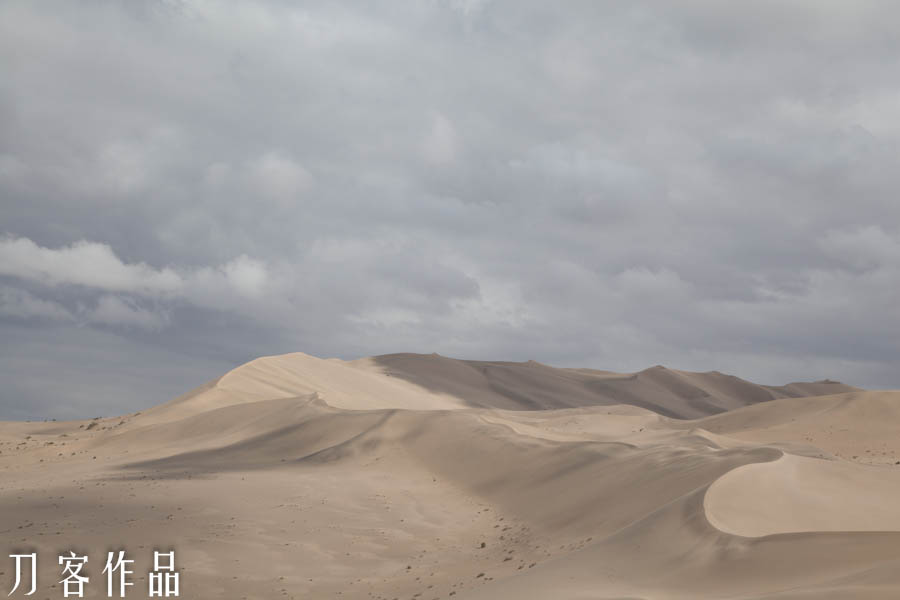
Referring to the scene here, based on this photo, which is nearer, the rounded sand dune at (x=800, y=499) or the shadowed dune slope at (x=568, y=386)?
the rounded sand dune at (x=800, y=499)

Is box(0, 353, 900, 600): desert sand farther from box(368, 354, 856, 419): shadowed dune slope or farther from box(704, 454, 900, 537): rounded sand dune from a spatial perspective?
box(368, 354, 856, 419): shadowed dune slope

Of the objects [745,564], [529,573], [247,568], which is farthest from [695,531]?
[247,568]

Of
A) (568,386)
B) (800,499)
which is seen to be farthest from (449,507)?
(568,386)

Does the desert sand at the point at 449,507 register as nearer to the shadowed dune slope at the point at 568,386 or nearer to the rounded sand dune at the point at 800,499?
the rounded sand dune at the point at 800,499

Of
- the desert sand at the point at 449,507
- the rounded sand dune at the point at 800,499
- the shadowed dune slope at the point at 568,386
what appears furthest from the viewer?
the shadowed dune slope at the point at 568,386

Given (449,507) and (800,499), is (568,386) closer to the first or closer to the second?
(449,507)

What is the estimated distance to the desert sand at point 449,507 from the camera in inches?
280

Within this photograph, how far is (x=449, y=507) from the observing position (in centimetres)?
1442

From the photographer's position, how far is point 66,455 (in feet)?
73.4

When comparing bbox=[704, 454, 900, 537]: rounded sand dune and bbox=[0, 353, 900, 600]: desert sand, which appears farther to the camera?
bbox=[704, 454, 900, 537]: rounded sand dune

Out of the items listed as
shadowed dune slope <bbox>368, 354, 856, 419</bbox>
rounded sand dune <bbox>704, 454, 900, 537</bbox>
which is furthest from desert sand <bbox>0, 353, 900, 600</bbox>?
shadowed dune slope <bbox>368, 354, 856, 419</bbox>

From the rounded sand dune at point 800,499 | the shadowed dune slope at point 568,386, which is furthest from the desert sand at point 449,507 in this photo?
the shadowed dune slope at point 568,386

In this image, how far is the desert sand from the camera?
7.11 m

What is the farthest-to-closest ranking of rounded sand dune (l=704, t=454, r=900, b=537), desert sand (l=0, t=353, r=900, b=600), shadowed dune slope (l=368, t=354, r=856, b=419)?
shadowed dune slope (l=368, t=354, r=856, b=419)
rounded sand dune (l=704, t=454, r=900, b=537)
desert sand (l=0, t=353, r=900, b=600)
